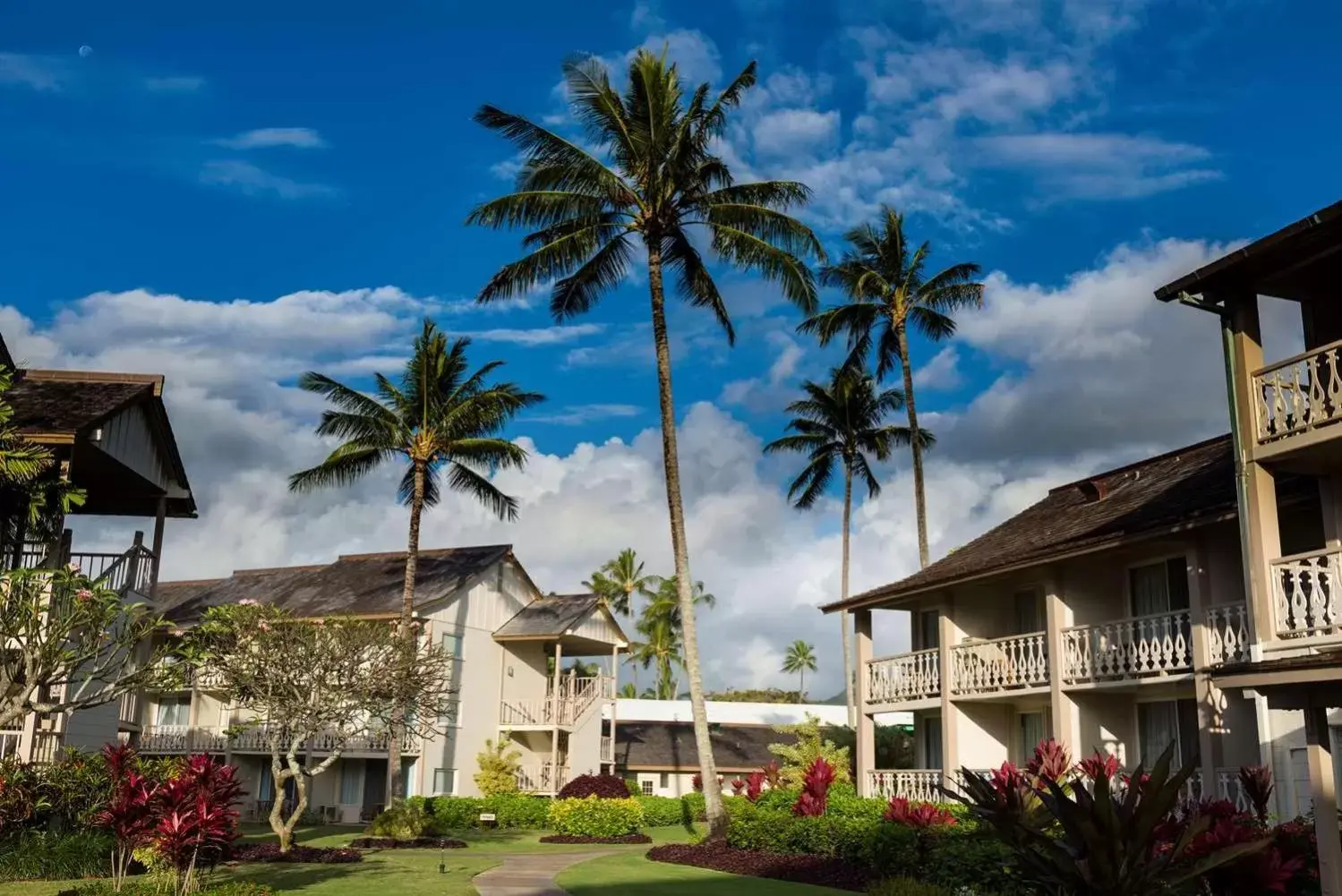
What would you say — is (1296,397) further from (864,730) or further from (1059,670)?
(864,730)

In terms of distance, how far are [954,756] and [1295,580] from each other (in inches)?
452

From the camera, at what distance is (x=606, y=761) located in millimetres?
46688

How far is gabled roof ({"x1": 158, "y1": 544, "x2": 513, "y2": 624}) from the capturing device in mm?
41812

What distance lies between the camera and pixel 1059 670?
21.5 meters

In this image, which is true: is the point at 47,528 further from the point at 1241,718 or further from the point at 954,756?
the point at 1241,718

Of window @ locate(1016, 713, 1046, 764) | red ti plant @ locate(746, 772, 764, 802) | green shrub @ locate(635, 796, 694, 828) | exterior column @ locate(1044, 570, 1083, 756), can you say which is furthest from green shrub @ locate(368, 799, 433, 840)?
exterior column @ locate(1044, 570, 1083, 756)

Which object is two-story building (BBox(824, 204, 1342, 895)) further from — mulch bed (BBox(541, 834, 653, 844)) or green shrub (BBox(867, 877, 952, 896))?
mulch bed (BBox(541, 834, 653, 844))

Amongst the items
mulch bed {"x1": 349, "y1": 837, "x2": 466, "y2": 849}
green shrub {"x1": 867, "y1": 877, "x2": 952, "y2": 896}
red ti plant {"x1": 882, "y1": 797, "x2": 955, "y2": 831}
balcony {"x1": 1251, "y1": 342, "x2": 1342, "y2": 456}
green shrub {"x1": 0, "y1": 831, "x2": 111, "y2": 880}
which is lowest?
mulch bed {"x1": 349, "y1": 837, "x2": 466, "y2": 849}

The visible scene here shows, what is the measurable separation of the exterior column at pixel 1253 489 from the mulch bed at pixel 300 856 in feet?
53.2

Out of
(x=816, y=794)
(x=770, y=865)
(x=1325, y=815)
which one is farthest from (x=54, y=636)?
(x=1325, y=815)

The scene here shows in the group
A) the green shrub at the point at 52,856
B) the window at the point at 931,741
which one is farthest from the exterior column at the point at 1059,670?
the green shrub at the point at 52,856

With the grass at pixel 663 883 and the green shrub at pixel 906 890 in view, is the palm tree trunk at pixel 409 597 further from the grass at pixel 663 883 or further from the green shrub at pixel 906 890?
the green shrub at pixel 906 890

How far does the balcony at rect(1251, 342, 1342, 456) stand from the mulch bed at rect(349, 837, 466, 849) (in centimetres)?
2027

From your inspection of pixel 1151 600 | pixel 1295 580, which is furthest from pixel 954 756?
pixel 1295 580
